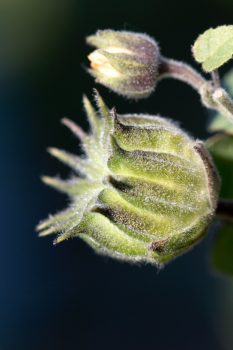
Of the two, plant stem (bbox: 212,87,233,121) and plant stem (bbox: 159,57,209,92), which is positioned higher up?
plant stem (bbox: 159,57,209,92)

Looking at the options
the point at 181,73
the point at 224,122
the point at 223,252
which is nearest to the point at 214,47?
the point at 181,73

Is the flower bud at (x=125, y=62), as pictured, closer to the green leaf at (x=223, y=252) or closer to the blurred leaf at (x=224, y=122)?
the blurred leaf at (x=224, y=122)

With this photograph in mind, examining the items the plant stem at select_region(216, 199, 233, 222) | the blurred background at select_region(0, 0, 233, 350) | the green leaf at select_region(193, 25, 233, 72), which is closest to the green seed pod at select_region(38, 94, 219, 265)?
the plant stem at select_region(216, 199, 233, 222)

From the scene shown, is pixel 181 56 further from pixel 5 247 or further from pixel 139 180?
pixel 139 180

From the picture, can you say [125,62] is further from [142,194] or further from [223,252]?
[223,252]

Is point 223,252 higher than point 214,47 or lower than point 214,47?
lower

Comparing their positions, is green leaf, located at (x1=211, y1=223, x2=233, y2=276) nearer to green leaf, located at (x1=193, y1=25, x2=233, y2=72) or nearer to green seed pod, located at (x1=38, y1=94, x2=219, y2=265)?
green seed pod, located at (x1=38, y1=94, x2=219, y2=265)
